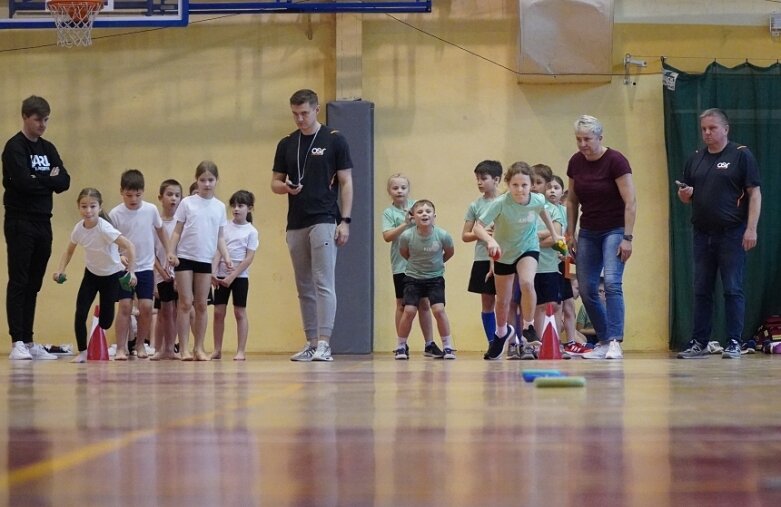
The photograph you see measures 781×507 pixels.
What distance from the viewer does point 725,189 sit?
7.84 meters

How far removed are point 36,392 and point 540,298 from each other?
563 cm

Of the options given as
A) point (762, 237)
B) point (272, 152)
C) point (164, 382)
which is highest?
point (272, 152)

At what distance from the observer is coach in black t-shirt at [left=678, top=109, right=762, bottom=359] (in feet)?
25.4

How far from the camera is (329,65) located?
39.3ft

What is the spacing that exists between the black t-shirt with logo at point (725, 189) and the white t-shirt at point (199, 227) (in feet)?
10.9

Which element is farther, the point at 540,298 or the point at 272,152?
the point at 272,152

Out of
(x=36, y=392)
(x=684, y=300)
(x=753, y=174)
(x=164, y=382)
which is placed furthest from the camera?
(x=684, y=300)

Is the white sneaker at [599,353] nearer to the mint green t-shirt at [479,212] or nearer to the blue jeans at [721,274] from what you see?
the blue jeans at [721,274]

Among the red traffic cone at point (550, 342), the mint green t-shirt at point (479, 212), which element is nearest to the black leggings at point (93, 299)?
the mint green t-shirt at point (479, 212)

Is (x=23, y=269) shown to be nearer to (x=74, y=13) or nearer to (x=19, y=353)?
(x=19, y=353)

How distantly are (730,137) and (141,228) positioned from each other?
5.96 meters

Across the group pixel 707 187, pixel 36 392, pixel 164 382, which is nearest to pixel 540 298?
pixel 707 187

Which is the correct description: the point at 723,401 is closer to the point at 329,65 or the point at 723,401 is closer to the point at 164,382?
the point at 164,382

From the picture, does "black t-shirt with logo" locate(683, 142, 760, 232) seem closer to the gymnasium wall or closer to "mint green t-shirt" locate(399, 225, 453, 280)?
"mint green t-shirt" locate(399, 225, 453, 280)
